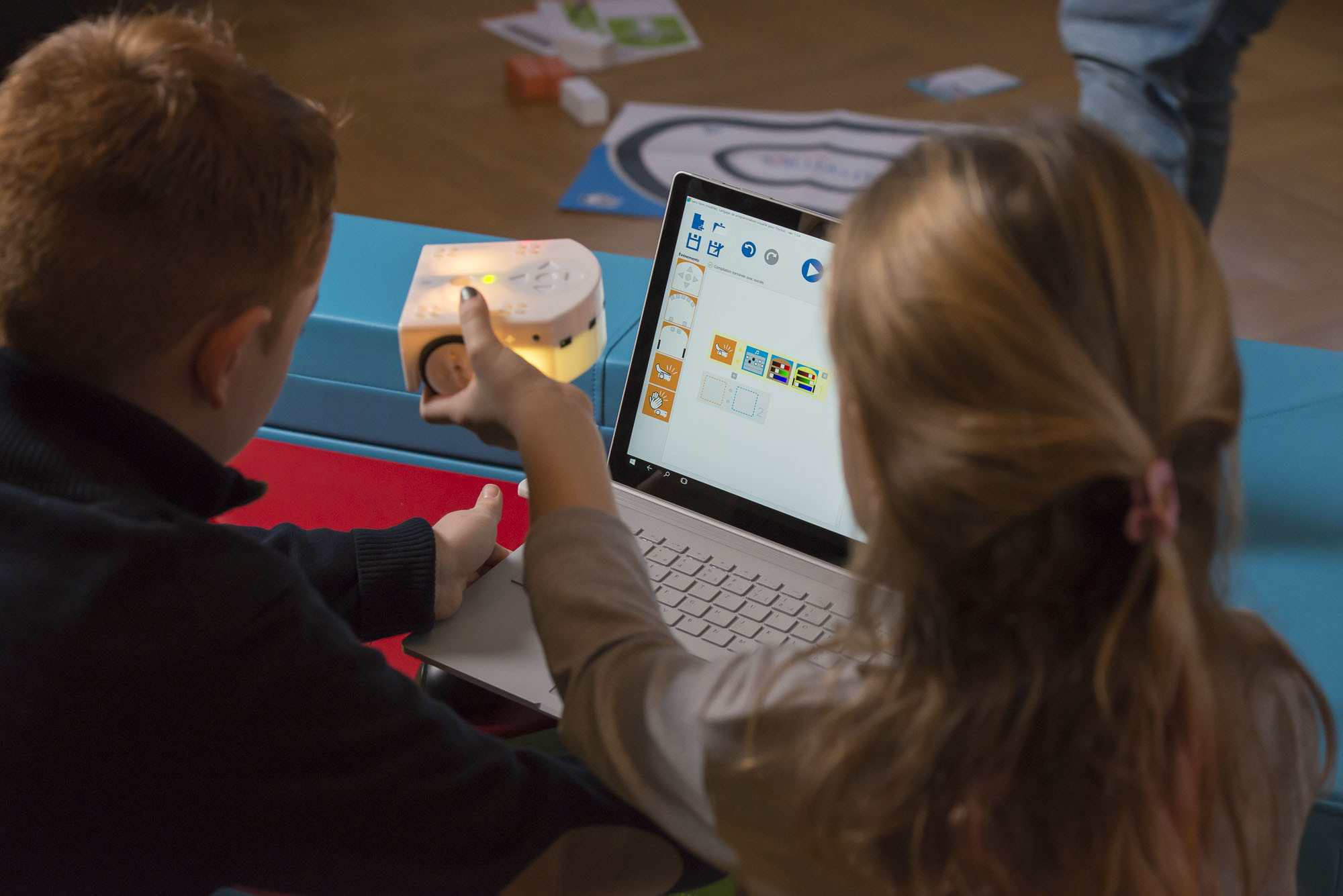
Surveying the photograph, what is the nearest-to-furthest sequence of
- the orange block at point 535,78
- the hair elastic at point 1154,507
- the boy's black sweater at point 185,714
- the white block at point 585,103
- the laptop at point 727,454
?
the hair elastic at point 1154,507 → the boy's black sweater at point 185,714 → the laptop at point 727,454 → the white block at point 585,103 → the orange block at point 535,78

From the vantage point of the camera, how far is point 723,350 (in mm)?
885

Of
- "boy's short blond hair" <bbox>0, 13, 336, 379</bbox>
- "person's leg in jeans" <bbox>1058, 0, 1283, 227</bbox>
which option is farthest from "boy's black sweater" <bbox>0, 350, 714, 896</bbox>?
"person's leg in jeans" <bbox>1058, 0, 1283, 227</bbox>

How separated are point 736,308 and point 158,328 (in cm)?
41

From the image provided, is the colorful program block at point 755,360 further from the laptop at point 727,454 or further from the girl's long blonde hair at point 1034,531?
the girl's long blonde hair at point 1034,531

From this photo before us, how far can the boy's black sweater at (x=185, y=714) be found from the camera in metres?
0.55

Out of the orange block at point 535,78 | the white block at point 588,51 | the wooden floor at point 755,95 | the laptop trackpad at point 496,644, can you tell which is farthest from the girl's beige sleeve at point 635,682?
the white block at point 588,51

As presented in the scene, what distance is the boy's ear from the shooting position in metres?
0.63

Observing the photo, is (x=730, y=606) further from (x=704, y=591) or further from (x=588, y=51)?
(x=588, y=51)

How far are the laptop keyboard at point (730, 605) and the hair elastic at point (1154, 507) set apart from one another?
0.39 metres

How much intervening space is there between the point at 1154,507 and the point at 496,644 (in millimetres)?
517

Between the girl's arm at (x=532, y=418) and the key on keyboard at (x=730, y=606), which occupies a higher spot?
the girl's arm at (x=532, y=418)

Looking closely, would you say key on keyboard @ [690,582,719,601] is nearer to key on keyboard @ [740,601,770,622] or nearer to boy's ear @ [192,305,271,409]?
key on keyboard @ [740,601,770,622]

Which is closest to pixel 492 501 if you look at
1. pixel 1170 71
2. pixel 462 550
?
pixel 462 550

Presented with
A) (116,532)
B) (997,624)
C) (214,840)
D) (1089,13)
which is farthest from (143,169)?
(1089,13)
